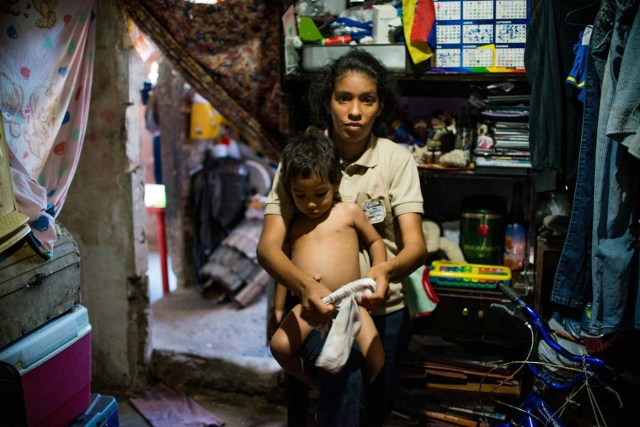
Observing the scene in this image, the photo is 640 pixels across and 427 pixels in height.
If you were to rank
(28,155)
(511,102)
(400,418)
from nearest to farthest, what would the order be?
(28,155) → (511,102) → (400,418)

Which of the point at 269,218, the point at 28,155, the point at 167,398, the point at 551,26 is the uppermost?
the point at 551,26

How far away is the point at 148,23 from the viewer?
352 centimetres

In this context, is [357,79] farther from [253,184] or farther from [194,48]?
[253,184]

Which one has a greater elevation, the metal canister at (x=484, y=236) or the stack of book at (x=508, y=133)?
the stack of book at (x=508, y=133)

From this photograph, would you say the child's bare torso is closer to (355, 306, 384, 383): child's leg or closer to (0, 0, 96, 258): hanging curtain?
(355, 306, 384, 383): child's leg

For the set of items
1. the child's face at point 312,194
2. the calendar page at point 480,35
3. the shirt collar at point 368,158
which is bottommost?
the child's face at point 312,194

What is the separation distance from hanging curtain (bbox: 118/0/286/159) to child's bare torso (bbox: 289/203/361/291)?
→ 1345 mm

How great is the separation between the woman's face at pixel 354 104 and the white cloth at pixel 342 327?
704 millimetres

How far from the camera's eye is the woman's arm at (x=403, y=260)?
2.11 m

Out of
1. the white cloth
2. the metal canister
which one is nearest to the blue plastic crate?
the white cloth

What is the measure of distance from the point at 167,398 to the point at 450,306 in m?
2.00

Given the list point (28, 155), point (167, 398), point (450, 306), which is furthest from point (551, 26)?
point (167, 398)

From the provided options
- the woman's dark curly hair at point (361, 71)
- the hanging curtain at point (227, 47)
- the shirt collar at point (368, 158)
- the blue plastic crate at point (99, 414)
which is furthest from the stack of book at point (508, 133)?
the blue plastic crate at point (99, 414)

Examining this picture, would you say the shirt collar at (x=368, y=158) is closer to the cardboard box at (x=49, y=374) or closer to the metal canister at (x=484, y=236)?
the metal canister at (x=484, y=236)
